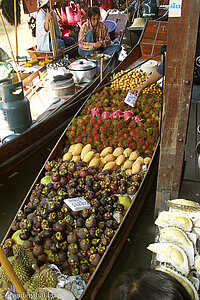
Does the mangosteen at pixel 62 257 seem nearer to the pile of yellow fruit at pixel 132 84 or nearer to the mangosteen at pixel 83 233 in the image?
the mangosteen at pixel 83 233

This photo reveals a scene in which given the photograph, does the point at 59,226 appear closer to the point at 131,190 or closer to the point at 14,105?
the point at 131,190

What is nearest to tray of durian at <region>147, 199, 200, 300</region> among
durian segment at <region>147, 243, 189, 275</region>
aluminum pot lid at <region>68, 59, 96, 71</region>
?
durian segment at <region>147, 243, 189, 275</region>

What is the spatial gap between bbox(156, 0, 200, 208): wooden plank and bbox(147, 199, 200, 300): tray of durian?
31 centimetres

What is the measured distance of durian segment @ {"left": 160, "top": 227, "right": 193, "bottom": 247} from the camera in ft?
5.89

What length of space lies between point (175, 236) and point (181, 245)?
0.07m

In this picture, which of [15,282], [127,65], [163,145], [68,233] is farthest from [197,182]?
[127,65]

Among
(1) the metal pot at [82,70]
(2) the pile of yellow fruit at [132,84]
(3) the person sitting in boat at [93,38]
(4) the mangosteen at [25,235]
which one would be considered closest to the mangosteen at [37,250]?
→ (4) the mangosteen at [25,235]

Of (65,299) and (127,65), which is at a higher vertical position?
(127,65)

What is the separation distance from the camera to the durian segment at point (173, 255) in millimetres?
1658

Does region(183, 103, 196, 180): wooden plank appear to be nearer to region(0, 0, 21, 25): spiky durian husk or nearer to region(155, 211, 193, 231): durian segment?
region(155, 211, 193, 231): durian segment

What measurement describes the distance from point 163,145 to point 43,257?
1346 millimetres

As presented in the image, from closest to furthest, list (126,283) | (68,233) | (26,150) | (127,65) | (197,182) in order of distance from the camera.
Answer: (126,283) < (68,233) < (197,182) < (26,150) < (127,65)

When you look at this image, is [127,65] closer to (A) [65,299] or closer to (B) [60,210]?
(B) [60,210]

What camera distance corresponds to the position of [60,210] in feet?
7.36
